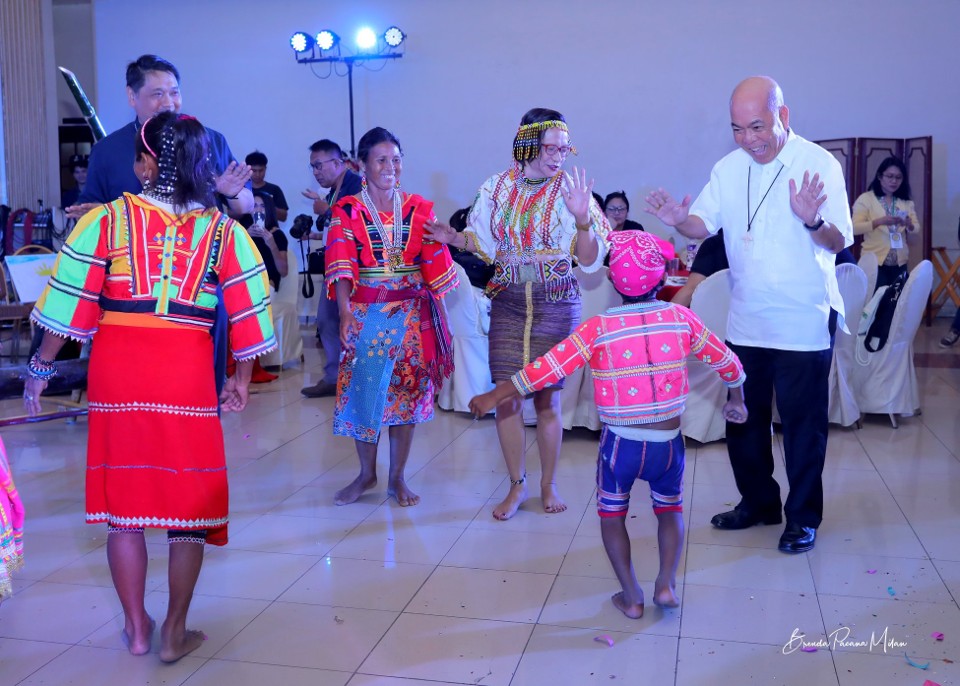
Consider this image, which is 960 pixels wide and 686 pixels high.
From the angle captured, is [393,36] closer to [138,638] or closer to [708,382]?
[708,382]

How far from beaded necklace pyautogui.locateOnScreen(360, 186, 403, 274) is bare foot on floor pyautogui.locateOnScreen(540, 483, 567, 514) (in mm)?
1114

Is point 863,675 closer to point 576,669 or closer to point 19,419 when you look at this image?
point 576,669

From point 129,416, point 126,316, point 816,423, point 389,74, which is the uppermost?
point 389,74

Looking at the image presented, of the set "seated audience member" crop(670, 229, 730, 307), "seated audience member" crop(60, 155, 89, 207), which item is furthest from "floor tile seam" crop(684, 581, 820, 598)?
"seated audience member" crop(60, 155, 89, 207)

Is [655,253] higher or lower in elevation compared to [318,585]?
higher

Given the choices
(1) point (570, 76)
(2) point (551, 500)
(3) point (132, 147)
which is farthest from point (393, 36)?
(2) point (551, 500)

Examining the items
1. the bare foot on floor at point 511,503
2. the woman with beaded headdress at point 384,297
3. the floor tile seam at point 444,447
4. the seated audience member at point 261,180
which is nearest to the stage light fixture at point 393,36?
the seated audience member at point 261,180

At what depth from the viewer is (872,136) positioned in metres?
9.55

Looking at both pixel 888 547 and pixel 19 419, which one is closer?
pixel 888 547

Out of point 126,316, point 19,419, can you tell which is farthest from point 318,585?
point 19,419

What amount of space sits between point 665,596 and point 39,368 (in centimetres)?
193

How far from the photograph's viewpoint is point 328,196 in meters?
5.43

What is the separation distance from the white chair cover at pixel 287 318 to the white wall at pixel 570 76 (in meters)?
3.37

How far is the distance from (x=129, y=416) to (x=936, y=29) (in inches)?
371
